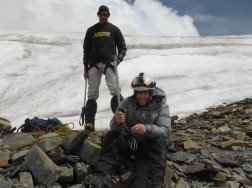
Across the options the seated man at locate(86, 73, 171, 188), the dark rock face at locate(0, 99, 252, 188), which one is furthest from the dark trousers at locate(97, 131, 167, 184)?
the dark rock face at locate(0, 99, 252, 188)

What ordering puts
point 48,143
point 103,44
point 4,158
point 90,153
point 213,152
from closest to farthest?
Answer: point 90,153 < point 4,158 < point 48,143 < point 213,152 < point 103,44

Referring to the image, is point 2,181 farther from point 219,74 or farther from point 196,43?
point 196,43

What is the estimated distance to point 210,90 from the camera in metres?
23.0

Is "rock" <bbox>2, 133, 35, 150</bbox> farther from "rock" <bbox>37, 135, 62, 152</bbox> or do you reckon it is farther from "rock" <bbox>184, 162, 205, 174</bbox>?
"rock" <bbox>184, 162, 205, 174</bbox>

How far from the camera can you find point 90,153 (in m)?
7.85

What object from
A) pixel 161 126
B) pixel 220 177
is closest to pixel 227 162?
pixel 220 177

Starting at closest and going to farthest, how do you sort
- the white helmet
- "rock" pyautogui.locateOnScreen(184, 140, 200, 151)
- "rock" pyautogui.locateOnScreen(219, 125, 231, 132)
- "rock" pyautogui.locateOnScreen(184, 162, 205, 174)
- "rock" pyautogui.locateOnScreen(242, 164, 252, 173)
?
1. the white helmet
2. "rock" pyautogui.locateOnScreen(184, 162, 205, 174)
3. "rock" pyautogui.locateOnScreen(242, 164, 252, 173)
4. "rock" pyautogui.locateOnScreen(184, 140, 200, 151)
5. "rock" pyautogui.locateOnScreen(219, 125, 231, 132)

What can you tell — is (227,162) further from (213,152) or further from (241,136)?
(241,136)

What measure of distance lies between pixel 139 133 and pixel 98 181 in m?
1.02

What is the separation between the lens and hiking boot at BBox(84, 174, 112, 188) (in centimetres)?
676

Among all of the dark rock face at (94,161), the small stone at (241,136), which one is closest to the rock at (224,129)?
the small stone at (241,136)

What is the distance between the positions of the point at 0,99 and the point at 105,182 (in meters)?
20.1

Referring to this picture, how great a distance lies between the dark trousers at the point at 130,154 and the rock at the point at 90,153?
0.47 metres

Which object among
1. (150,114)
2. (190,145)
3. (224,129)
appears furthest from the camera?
(224,129)
